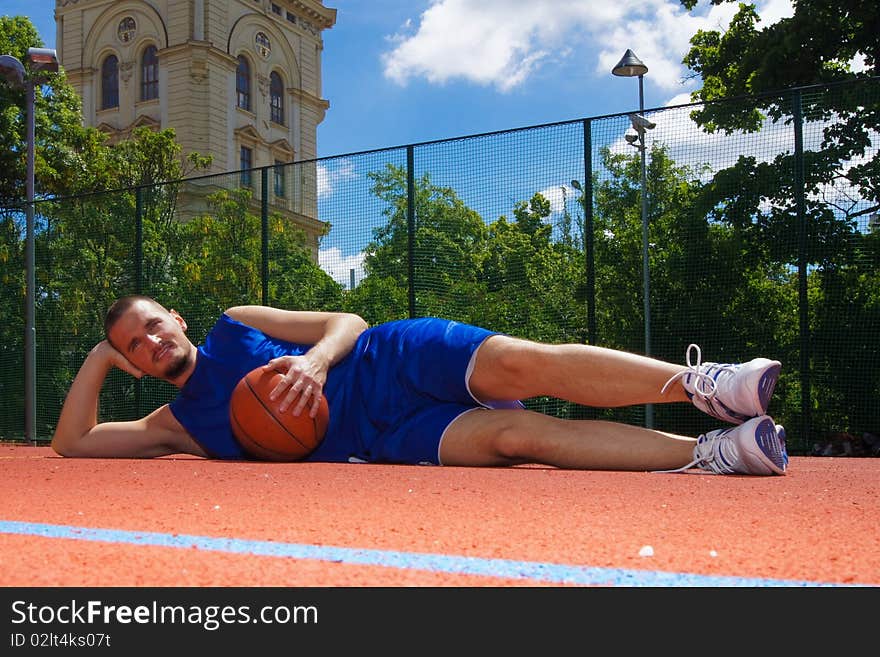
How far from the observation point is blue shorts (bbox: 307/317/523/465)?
11.4 feet

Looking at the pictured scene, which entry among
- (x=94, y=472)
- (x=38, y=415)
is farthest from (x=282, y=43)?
(x=94, y=472)

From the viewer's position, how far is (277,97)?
113ft

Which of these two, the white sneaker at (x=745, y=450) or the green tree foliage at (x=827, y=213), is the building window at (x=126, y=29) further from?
the white sneaker at (x=745, y=450)

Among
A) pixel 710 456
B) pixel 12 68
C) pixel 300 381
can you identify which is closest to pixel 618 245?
pixel 710 456

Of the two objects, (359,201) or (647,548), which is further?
(359,201)

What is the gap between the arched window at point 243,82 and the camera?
106 feet

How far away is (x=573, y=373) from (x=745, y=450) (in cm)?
66

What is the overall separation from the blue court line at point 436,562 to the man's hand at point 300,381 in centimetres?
155

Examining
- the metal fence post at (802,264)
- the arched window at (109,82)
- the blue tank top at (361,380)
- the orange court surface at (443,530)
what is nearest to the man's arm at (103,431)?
the blue tank top at (361,380)

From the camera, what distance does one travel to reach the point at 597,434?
331 cm

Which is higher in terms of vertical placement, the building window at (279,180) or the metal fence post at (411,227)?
the building window at (279,180)

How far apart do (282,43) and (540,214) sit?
1194 inches

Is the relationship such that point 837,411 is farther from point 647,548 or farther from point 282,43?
point 282,43

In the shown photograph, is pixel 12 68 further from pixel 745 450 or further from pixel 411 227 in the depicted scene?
pixel 745 450
